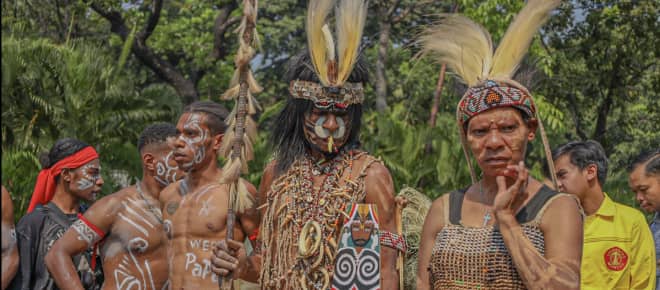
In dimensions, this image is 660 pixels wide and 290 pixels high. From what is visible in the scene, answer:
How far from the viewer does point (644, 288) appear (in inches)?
202

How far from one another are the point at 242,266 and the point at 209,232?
62cm

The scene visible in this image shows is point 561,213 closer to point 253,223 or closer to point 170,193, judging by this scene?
point 253,223

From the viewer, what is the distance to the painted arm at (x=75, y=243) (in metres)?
5.32

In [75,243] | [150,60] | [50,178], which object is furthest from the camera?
[150,60]

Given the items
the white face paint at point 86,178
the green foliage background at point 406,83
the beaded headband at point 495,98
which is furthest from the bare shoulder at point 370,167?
the green foliage background at point 406,83

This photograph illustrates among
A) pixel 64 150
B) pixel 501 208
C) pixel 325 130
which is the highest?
pixel 325 130

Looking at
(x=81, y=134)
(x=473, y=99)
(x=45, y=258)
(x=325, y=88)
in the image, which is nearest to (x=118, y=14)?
(x=81, y=134)

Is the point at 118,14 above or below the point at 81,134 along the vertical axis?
above

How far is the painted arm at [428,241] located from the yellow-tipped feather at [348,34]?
1.09 metres

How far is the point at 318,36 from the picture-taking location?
4.43m

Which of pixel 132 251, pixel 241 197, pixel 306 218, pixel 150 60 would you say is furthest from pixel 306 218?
pixel 150 60

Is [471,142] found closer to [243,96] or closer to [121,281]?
[243,96]

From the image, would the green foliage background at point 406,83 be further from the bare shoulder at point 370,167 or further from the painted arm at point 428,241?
the painted arm at point 428,241

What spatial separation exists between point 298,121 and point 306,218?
525 mm
